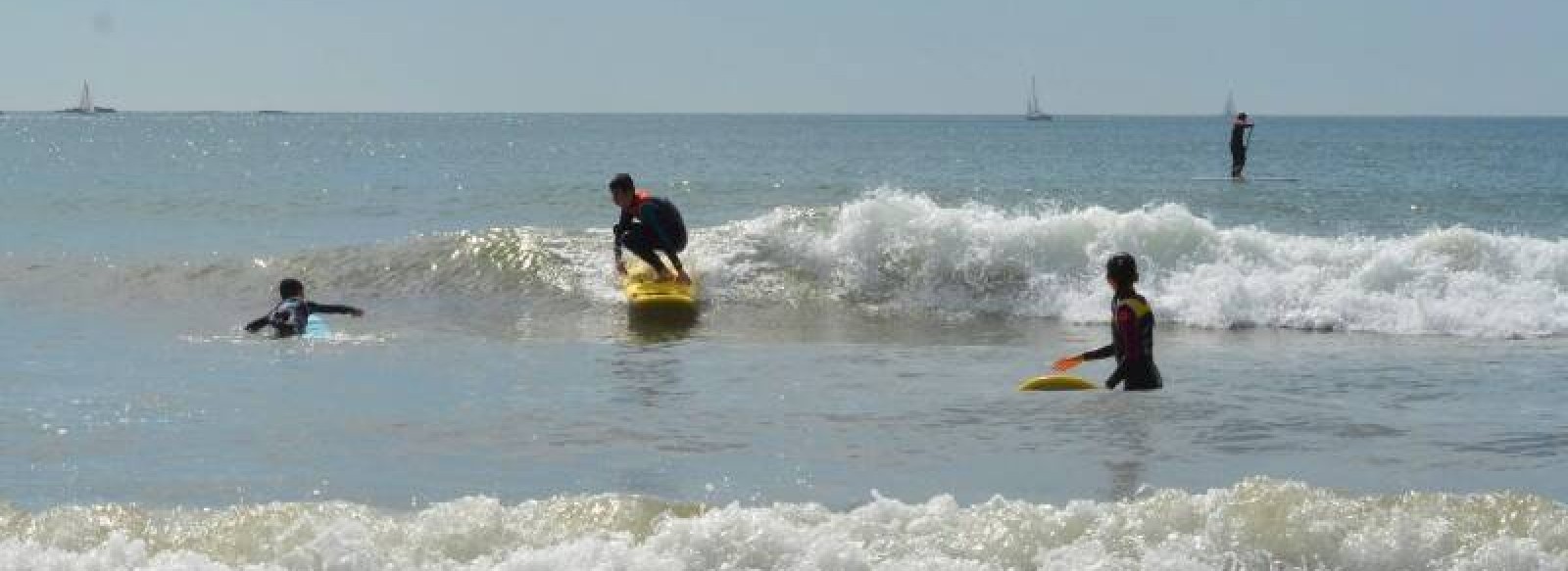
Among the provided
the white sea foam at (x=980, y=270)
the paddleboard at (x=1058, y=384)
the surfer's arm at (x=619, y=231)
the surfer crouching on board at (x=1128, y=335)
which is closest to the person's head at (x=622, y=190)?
the surfer's arm at (x=619, y=231)

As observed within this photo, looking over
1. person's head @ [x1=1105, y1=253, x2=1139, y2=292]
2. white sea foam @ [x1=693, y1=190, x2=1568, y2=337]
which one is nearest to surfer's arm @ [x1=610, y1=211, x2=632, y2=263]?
white sea foam @ [x1=693, y1=190, x2=1568, y2=337]

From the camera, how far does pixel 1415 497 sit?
303 inches

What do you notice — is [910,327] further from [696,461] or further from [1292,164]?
[1292,164]

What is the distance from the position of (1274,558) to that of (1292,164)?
51439 millimetres

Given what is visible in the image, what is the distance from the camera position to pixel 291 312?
13734 mm

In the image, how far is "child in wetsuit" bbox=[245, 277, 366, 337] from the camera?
1374 cm

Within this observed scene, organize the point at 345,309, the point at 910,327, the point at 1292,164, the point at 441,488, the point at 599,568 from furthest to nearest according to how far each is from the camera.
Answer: the point at 1292,164
the point at 910,327
the point at 345,309
the point at 441,488
the point at 599,568

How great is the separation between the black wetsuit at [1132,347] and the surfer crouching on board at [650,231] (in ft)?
21.7

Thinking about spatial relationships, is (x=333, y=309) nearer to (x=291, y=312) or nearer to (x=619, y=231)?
(x=291, y=312)

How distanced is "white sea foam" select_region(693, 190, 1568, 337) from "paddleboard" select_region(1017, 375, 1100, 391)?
5.06 metres

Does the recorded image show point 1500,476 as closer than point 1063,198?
Yes

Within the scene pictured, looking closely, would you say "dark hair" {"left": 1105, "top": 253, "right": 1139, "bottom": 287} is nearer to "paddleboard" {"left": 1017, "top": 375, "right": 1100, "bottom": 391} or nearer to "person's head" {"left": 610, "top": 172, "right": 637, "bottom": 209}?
"paddleboard" {"left": 1017, "top": 375, "right": 1100, "bottom": 391}

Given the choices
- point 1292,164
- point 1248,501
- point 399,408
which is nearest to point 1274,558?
point 1248,501

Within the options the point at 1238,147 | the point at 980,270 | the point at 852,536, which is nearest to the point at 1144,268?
the point at 980,270
